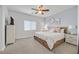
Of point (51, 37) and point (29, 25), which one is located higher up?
point (29, 25)

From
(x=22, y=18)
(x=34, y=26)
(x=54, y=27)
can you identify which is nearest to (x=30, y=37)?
(x=34, y=26)

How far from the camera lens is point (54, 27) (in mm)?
2721

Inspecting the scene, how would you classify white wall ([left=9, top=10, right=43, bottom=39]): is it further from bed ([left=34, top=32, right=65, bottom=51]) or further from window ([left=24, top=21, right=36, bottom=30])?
bed ([left=34, top=32, right=65, bottom=51])

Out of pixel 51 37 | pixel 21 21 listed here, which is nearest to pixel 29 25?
pixel 21 21

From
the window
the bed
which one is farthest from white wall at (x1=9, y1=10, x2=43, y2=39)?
the bed

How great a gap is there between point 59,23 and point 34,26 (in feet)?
3.03

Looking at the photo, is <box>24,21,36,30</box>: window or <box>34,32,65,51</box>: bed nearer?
<box>24,21,36,30</box>: window

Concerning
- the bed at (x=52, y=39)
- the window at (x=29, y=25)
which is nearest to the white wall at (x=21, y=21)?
the window at (x=29, y=25)

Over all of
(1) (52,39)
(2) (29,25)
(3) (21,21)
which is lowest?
(1) (52,39)

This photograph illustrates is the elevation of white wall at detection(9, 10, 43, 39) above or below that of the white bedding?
above

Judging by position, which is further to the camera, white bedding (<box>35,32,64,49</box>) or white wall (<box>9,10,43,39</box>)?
white bedding (<box>35,32,64,49</box>)

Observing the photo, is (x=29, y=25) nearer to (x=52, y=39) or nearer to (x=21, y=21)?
(x=21, y=21)

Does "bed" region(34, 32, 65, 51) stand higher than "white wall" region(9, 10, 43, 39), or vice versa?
"white wall" region(9, 10, 43, 39)

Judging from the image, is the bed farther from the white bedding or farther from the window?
the window
